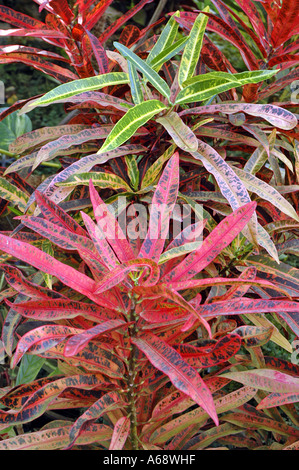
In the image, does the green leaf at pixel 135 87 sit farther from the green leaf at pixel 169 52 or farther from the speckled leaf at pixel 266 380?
the speckled leaf at pixel 266 380

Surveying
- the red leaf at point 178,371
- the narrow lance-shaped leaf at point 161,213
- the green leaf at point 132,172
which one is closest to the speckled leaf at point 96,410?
the red leaf at point 178,371

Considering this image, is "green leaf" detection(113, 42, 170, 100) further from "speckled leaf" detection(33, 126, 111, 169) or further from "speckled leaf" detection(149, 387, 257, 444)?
"speckled leaf" detection(149, 387, 257, 444)

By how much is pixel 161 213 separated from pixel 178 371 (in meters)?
0.21

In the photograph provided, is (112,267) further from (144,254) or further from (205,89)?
(205,89)

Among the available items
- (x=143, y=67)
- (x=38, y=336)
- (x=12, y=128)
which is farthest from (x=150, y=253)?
(x=12, y=128)

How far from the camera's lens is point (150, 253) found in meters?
0.57

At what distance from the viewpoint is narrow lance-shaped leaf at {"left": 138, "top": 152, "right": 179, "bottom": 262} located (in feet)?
1.87

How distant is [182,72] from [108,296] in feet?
1.22

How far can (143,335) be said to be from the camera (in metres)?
0.59

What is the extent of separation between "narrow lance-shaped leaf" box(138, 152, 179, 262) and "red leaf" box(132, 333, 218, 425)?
110mm

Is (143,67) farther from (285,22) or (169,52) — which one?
(285,22)

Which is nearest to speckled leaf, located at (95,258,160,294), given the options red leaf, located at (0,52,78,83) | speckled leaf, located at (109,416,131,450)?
speckled leaf, located at (109,416,131,450)
